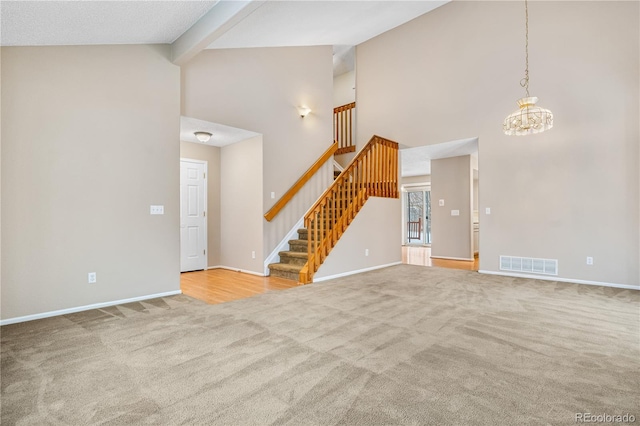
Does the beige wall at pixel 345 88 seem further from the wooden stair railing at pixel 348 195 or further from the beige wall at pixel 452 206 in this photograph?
the wooden stair railing at pixel 348 195

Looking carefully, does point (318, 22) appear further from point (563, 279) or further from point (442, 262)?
point (563, 279)

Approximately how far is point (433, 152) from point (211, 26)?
5358 mm

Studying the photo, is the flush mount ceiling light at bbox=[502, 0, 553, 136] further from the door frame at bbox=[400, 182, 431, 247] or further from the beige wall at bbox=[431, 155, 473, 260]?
the door frame at bbox=[400, 182, 431, 247]

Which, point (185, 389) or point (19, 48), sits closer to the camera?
point (185, 389)

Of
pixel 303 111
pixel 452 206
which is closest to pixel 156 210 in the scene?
pixel 303 111

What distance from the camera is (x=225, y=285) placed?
15.6 ft

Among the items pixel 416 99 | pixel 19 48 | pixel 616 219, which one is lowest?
pixel 616 219

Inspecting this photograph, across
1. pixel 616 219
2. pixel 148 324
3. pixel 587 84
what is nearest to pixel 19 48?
pixel 148 324

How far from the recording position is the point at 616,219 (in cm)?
450

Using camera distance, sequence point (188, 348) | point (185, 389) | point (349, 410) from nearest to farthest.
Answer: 1. point (349, 410)
2. point (185, 389)
3. point (188, 348)

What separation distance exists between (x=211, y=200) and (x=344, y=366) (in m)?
4.95

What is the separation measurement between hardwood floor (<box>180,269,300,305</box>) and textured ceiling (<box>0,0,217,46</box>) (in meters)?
3.12

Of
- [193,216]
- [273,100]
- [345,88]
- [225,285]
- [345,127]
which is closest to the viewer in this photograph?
[225,285]

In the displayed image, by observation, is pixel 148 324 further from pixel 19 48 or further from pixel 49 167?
pixel 19 48
